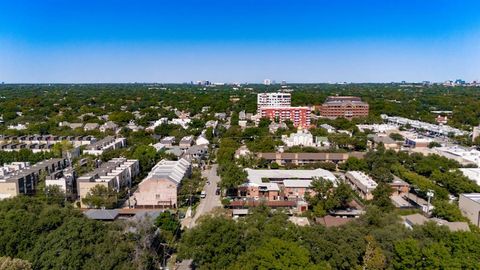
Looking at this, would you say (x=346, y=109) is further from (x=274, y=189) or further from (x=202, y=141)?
(x=274, y=189)

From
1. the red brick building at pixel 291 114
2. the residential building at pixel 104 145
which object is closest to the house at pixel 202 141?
the residential building at pixel 104 145

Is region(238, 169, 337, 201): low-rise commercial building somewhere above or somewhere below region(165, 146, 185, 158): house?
below

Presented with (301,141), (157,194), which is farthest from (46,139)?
(301,141)

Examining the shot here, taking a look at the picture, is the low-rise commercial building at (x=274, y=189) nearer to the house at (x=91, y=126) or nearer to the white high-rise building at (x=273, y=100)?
the house at (x=91, y=126)

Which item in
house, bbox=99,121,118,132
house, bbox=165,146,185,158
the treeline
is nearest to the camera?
the treeline

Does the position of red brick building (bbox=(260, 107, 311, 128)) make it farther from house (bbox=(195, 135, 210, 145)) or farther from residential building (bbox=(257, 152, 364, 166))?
residential building (bbox=(257, 152, 364, 166))

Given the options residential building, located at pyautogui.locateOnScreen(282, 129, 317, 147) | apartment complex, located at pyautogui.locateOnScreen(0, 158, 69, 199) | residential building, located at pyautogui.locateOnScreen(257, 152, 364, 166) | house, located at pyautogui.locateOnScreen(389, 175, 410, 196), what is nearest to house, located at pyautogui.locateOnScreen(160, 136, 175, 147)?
residential building, located at pyautogui.locateOnScreen(257, 152, 364, 166)
